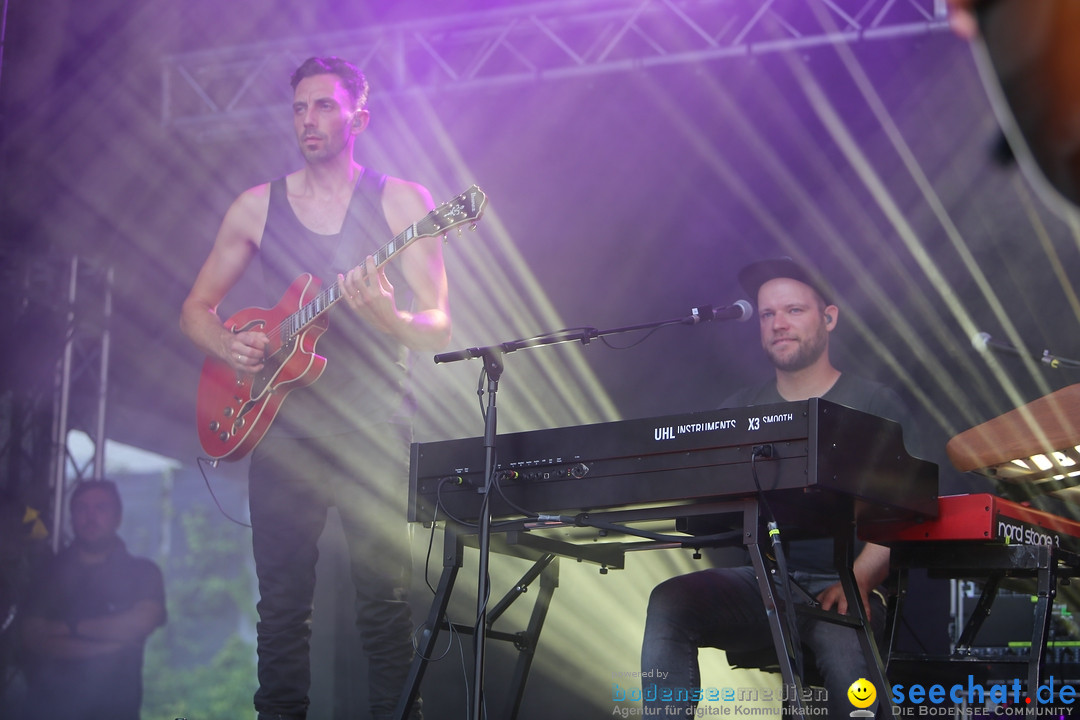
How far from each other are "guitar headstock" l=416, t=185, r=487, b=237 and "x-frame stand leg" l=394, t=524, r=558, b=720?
78 cm

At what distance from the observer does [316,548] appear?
9.32ft

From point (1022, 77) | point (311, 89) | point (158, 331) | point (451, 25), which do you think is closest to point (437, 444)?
point (311, 89)

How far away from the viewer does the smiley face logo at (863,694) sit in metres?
2.14

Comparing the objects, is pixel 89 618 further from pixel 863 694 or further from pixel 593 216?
pixel 863 694

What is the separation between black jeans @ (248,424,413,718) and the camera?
2.67m

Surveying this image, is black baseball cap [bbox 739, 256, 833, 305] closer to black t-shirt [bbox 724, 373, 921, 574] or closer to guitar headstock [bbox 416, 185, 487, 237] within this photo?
black t-shirt [bbox 724, 373, 921, 574]

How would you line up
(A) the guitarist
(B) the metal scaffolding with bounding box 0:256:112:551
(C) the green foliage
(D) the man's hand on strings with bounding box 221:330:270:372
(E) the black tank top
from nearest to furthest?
1. (A) the guitarist
2. (E) the black tank top
3. (D) the man's hand on strings with bounding box 221:330:270:372
4. (C) the green foliage
5. (B) the metal scaffolding with bounding box 0:256:112:551

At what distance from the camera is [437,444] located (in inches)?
93.8

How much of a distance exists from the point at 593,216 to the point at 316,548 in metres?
2.23

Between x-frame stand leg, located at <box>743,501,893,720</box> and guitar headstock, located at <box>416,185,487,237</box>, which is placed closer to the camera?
x-frame stand leg, located at <box>743,501,893,720</box>

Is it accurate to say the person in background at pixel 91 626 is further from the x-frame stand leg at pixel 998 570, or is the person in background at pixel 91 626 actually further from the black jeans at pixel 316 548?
the x-frame stand leg at pixel 998 570

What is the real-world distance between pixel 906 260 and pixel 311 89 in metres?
2.37

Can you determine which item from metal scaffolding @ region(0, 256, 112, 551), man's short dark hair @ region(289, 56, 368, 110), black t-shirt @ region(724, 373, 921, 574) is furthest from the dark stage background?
black t-shirt @ region(724, 373, 921, 574)

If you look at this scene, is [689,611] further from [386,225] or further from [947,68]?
[947,68]
